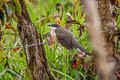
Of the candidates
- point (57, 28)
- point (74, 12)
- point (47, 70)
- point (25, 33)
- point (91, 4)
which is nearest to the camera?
point (91, 4)

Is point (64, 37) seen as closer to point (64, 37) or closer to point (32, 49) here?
point (64, 37)

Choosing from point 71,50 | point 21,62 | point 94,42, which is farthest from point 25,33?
point 94,42

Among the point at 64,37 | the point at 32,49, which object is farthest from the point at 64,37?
the point at 32,49

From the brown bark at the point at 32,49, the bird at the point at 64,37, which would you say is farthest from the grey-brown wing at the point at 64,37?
the brown bark at the point at 32,49

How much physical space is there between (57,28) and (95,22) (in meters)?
3.35

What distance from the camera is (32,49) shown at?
2.62 meters

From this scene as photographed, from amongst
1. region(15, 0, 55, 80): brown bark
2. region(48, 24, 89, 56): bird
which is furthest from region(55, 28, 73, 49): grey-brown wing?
region(15, 0, 55, 80): brown bark

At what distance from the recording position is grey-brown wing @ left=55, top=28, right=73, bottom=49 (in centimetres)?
334

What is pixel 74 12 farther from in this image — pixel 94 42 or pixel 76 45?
pixel 94 42

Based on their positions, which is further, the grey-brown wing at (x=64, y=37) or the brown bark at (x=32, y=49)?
the grey-brown wing at (x=64, y=37)

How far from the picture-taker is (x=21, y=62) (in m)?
3.24

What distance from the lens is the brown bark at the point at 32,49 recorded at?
249 cm

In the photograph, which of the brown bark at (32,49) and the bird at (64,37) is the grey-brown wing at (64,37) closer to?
the bird at (64,37)

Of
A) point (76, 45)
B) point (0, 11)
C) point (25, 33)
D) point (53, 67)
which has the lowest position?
point (53, 67)
